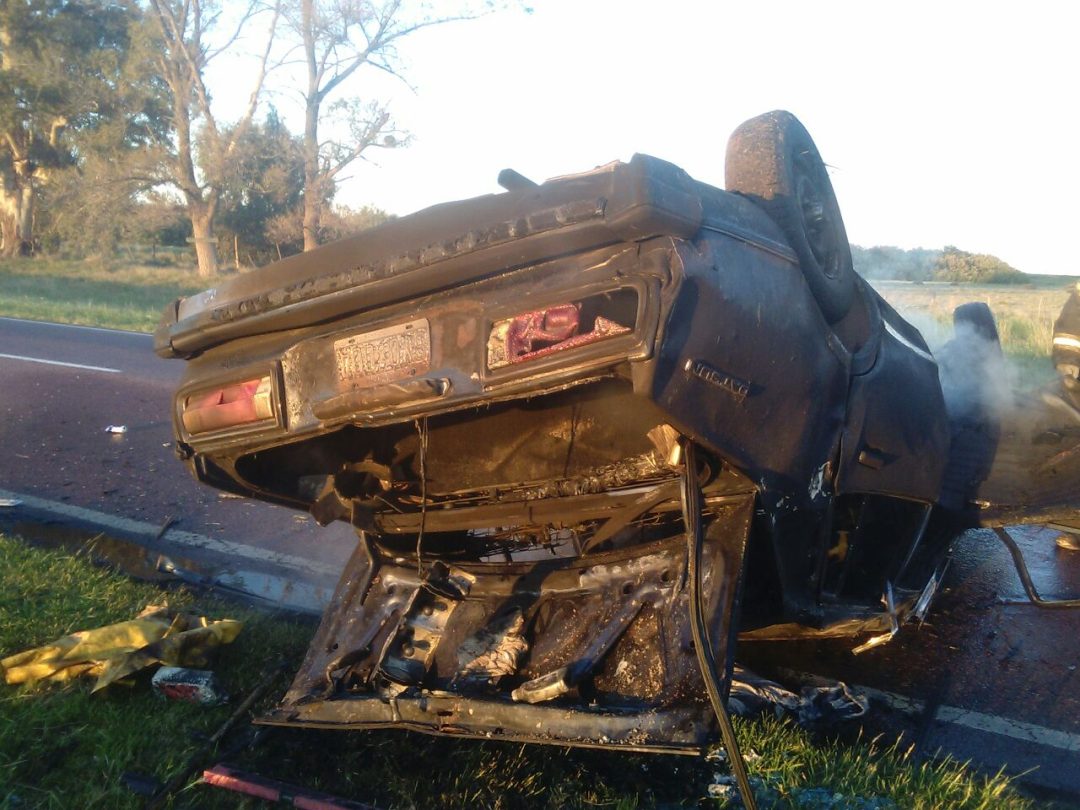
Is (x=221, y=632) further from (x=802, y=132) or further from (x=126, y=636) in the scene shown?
(x=802, y=132)

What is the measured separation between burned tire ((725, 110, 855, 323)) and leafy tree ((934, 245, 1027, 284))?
31.6 feet

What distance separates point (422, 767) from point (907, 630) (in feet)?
7.18

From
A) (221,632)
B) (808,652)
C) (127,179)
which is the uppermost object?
(127,179)

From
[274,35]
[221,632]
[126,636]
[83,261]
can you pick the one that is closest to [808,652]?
[221,632]

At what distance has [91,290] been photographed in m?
24.0

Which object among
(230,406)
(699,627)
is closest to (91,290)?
(230,406)

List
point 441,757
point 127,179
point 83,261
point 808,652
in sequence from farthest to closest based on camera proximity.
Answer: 1. point 83,261
2. point 127,179
3. point 808,652
4. point 441,757

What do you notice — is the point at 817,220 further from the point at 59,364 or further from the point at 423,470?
the point at 59,364

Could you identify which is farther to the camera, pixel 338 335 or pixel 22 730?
pixel 22 730

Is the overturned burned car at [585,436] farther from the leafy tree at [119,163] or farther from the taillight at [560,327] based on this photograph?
the leafy tree at [119,163]

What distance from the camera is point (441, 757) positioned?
8.91ft

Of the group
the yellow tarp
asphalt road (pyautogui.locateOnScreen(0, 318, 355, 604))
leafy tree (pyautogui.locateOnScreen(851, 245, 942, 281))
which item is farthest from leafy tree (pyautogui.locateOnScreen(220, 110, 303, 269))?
the yellow tarp

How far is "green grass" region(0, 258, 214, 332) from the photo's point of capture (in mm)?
15945

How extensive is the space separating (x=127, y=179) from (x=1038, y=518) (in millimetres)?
28132
